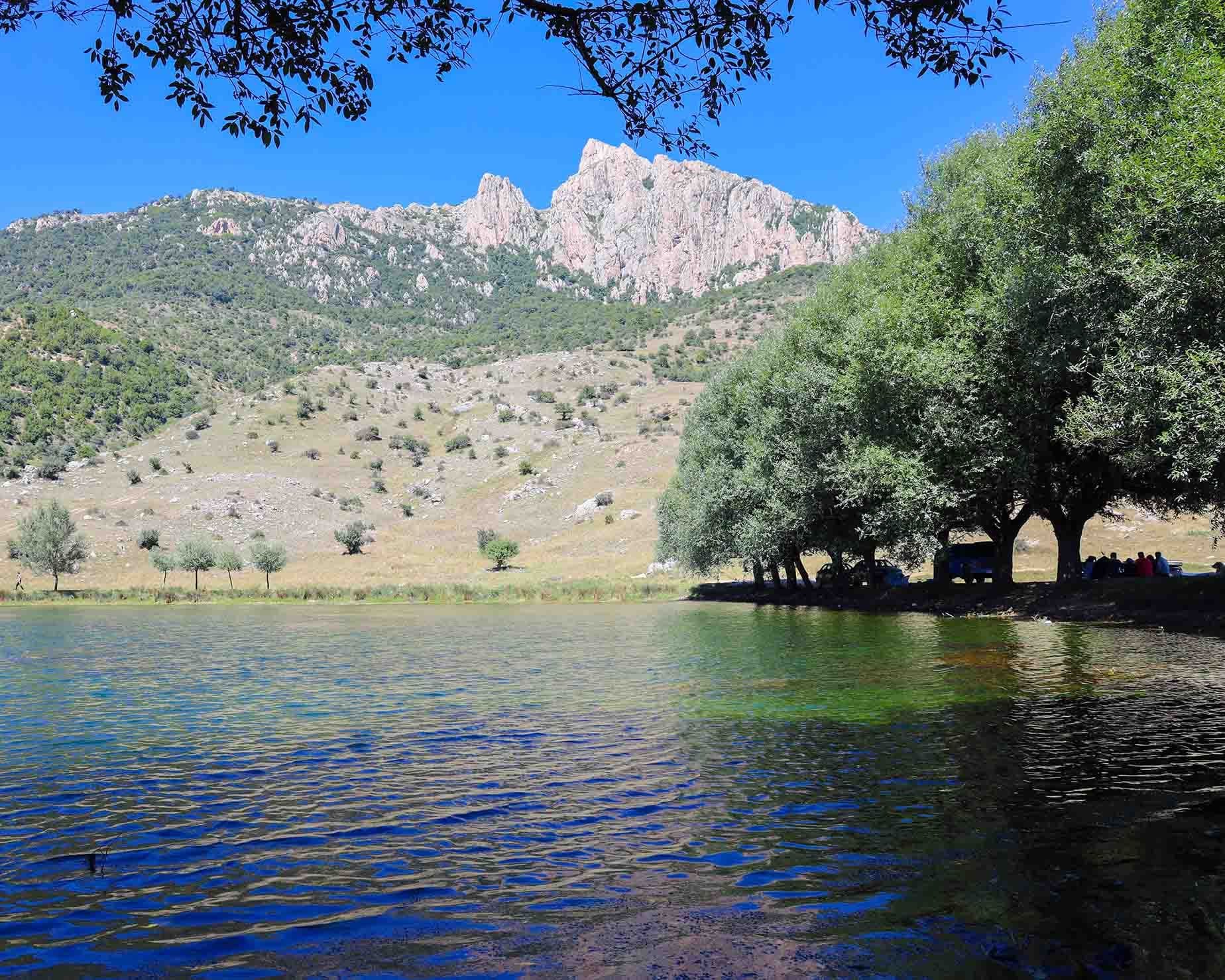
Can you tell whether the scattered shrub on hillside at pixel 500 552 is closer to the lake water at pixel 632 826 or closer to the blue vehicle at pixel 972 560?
the blue vehicle at pixel 972 560

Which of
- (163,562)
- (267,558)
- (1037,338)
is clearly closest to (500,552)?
(267,558)

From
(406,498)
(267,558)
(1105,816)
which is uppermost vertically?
(406,498)

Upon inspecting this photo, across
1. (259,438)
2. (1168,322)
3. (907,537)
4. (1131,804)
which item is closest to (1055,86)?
(1168,322)

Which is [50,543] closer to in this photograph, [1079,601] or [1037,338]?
[1079,601]

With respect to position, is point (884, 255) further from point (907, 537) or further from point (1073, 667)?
point (1073, 667)

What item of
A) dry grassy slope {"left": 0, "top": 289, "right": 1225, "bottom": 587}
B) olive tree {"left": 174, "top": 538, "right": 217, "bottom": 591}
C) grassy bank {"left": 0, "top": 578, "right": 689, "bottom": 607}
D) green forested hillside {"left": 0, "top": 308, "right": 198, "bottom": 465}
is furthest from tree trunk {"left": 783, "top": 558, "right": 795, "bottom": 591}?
green forested hillside {"left": 0, "top": 308, "right": 198, "bottom": 465}

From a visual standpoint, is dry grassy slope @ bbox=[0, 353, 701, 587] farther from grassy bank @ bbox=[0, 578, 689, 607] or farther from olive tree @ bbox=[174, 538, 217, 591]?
grassy bank @ bbox=[0, 578, 689, 607]

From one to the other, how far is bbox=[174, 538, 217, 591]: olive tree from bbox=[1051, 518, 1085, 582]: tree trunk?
93.1 m

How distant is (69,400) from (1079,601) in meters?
193

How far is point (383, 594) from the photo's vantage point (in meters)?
91.6

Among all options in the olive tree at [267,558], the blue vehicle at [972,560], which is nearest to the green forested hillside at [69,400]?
the olive tree at [267,558]

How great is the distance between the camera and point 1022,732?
16.0 m

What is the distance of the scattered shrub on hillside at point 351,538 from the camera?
391ft

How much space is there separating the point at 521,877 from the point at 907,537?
37.4 m
